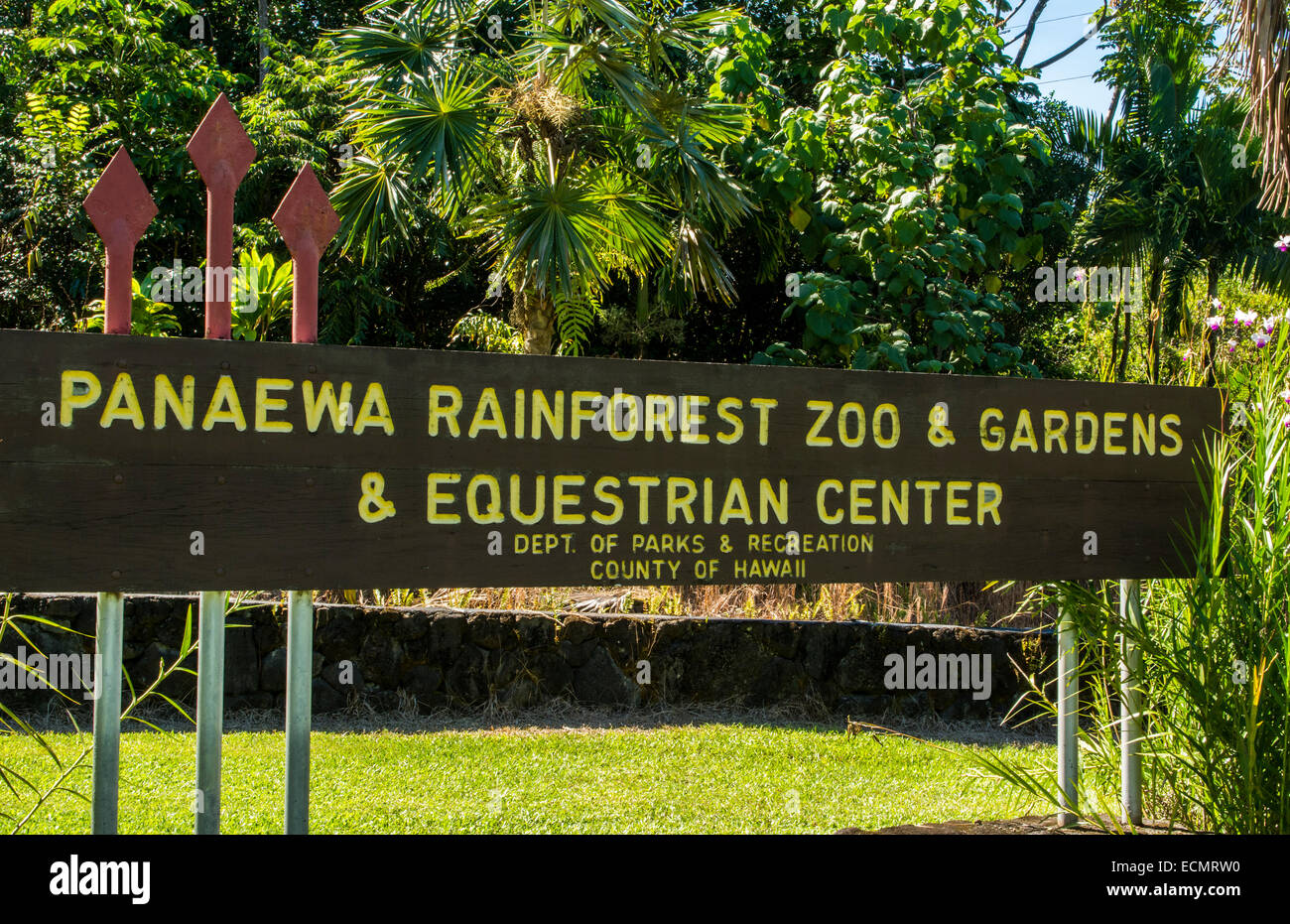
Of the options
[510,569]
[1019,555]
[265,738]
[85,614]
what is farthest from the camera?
[85,614]

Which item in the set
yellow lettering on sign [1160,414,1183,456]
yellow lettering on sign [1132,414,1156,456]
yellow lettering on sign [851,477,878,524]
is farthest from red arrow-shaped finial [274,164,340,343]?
yellow lettering on sign [1160,414,1183,456]

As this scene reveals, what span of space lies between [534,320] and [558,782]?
612 cm

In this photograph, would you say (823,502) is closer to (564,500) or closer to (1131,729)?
(564,500)

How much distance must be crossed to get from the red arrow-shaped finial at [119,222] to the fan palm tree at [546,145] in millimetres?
6968

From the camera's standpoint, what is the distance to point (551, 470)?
3391mm

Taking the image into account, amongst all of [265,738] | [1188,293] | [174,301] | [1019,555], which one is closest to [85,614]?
[265,738]

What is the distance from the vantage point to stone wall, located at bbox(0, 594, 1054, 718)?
785cm

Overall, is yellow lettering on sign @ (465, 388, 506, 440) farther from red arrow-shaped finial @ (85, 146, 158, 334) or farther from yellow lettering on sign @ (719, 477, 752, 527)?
red arrow-shaped finial @ (85, 146, 158, 334)

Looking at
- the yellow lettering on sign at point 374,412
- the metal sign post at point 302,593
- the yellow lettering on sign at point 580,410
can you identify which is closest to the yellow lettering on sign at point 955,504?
the yellow lettering on sign at point 580,410

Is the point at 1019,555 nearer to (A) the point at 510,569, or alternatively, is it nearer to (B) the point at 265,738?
(A) the point at 510,569

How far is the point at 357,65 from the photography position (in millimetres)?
11086

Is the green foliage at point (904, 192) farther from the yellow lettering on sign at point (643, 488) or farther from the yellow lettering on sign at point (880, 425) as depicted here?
the yellow lettering on sign at point (643, 488)

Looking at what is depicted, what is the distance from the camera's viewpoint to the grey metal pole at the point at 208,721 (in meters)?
3.07

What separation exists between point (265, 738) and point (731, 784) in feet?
9.16
